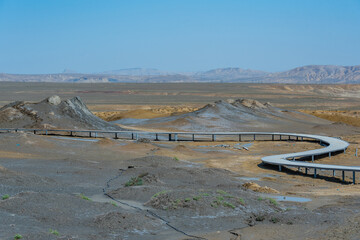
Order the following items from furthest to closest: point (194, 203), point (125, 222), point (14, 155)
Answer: point (14, 155), point (194, 203), point (125, 222)

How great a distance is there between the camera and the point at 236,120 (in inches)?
2020

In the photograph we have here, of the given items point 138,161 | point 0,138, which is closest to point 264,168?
point 138,161

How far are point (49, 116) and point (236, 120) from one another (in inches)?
698

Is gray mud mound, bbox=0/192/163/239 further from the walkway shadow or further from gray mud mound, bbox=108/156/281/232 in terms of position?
the walkway shadow

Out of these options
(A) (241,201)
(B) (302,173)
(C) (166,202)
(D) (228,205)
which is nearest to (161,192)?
(C) (166,202)

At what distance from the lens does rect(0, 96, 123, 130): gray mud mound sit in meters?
40.0

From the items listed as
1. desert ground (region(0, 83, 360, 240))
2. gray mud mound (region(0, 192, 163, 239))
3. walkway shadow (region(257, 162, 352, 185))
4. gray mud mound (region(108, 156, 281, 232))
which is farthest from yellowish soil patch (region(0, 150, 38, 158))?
gray mud mound (region(0, 192, 163, 239))

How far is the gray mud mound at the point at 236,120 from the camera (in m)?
48.2

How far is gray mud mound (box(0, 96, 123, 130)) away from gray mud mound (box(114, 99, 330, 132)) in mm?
7927

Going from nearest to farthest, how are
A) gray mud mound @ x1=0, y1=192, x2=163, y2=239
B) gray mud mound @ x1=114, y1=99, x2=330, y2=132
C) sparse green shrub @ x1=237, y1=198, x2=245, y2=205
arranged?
gray mud mound @ x1=0, y1=192, x2=163, y2=239, sparse green shrub @ x1=237, y1=198, x2=245, y2=205, gray mud mound @ x1=114, y1=99, x2=330, y2=132

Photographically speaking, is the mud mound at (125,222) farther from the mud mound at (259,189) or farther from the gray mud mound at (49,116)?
the gray mud mound at (49,116)

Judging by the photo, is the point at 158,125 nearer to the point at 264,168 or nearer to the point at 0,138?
the point at 0,138

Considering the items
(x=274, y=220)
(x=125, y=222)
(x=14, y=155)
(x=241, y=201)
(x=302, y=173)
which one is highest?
(x=125, y=222)

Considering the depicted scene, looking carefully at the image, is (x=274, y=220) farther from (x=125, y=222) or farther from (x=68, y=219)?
(x=68, y=219)
